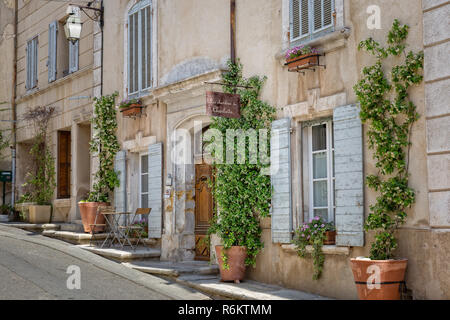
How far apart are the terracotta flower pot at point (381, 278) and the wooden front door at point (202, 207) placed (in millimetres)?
4260

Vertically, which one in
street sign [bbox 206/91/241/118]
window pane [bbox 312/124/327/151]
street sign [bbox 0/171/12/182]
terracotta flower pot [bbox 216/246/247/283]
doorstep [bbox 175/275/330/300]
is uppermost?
street sign [bbox 206/91/241/118]

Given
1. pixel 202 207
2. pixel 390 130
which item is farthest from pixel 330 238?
pixel 202 207

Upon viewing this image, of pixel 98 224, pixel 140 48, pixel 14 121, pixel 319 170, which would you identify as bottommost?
pixel 98 224

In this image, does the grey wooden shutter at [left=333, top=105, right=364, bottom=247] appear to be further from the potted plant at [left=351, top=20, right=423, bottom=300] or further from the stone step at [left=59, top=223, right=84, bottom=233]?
the stone step at [left=59, top=223, right=84, bottom=233]

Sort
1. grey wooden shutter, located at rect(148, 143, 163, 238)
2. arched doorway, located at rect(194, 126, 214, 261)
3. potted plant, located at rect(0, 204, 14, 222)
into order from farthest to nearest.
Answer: potted plant, located at rect(0, 204, 14, 222), grey wooden shutter, located at rect(148, 143, 163, 238), arched doorway, located at rect(194, 126, 214, 261)

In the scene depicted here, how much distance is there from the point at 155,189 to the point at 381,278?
5579 mm

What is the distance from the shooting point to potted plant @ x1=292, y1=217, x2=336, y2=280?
314 inches

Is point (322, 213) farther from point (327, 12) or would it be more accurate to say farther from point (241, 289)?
point (327, 12)

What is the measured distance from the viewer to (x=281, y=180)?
8.71 metres

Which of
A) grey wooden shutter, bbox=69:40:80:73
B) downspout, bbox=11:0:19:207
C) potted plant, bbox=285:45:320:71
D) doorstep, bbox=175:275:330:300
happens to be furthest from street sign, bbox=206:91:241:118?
downspout, bbox=11:0:19:207

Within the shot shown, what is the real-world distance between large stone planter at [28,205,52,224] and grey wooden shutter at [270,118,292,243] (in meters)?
7.75

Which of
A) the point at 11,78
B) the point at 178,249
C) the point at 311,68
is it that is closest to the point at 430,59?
the point at 311,68

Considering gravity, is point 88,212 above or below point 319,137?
below

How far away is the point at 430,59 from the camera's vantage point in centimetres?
682
